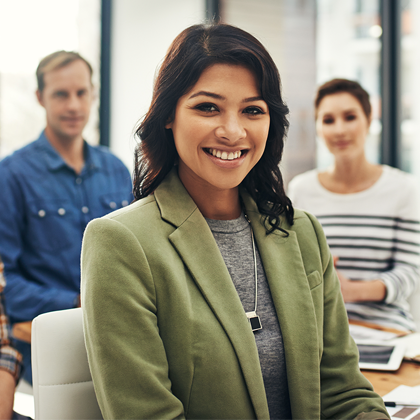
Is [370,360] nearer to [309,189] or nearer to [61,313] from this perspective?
[61,313]

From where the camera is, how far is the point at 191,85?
1.12m

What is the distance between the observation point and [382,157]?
11.3ft

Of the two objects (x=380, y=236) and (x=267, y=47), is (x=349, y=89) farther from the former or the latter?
(x=267, y=47)

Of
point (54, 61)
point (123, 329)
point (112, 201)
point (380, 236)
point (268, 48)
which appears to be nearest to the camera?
point (123, 329)

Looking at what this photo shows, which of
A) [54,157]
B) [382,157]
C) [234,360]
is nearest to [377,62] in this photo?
[382,157]

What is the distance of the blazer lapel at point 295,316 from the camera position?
1123 mm

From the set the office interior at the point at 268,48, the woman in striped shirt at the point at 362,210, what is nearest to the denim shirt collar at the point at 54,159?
the office interior at the point at 268,48

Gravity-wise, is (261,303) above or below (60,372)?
above

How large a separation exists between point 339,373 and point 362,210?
136 cm

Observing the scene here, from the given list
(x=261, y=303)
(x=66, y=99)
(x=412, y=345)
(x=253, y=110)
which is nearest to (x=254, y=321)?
(x=261, y=303)

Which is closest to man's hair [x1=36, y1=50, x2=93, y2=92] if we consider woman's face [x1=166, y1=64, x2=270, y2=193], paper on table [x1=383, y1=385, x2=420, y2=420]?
woman's face [x1=166, y1=64, x2=270, y2=193]

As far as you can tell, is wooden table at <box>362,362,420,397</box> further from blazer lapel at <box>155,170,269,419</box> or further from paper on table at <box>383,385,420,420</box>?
blazer lapel at <box>155,170,269,419</box>

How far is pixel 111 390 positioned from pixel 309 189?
74.2 inches

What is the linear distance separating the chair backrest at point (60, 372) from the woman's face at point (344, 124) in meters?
1.78
